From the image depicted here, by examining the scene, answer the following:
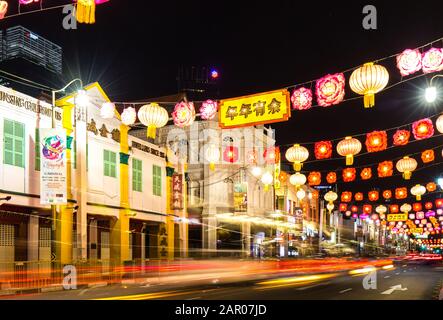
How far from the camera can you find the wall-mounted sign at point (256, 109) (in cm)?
2114

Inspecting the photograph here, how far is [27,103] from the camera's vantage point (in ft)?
80.3

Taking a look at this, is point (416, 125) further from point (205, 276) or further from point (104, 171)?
point (104, 171)

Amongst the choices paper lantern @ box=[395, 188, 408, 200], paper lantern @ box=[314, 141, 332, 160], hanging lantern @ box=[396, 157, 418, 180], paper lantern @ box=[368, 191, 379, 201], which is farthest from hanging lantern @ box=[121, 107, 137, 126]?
paper lantern @ box=[395, 188, 408, 200]

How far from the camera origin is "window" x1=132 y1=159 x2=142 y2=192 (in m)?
33.0

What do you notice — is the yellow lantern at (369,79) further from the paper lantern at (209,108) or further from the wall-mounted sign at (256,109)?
the paper lantern at (209,108)

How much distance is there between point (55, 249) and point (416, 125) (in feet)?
56.8

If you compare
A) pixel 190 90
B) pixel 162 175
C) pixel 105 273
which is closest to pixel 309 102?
pixel 105 273

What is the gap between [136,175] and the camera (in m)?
33.2

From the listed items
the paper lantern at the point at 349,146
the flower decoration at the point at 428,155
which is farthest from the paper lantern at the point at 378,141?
the flower decoration at the point at 428,155

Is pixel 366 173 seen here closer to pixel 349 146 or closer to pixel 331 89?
pixel 349 146

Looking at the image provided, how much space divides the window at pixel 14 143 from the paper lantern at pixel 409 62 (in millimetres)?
15882

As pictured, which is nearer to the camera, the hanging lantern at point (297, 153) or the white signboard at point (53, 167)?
the white signboard at point (53, 167)

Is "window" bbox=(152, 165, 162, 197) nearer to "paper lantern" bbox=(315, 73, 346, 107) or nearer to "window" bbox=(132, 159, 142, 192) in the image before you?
"window" bbox=(132, 159, 142, 192)

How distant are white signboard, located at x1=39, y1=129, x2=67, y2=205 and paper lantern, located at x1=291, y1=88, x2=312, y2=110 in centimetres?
969
